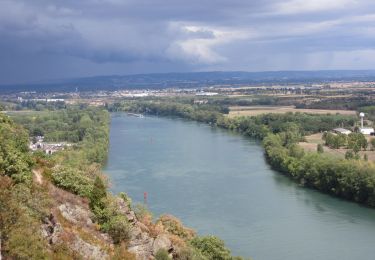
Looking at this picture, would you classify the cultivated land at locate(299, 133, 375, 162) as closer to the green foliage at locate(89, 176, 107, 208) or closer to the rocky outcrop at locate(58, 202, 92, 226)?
the green foliage at locate(89, 176, 107, 208)

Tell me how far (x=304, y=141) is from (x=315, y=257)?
25.7m

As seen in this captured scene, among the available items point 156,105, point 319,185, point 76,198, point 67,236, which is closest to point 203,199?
point 319,185

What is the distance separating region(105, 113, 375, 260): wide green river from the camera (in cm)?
1927

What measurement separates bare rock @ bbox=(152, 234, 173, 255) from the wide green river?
3.26 meters

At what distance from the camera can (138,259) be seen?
11.0 m

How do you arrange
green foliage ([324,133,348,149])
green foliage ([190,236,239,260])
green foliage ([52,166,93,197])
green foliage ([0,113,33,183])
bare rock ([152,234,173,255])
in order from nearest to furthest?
green foliage ([0,113,33,183]), bare rock ([152,234,173,255]), green foliage ([52,166,93,197]), green foliage ([190,236,239,260]), green foliage ([324,133,348,149])

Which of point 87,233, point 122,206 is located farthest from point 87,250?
point 122,206

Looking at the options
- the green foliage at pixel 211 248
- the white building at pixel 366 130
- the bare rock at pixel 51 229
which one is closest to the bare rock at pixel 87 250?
the bare rock at pixel 51 229

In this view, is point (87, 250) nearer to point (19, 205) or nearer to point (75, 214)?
point (75, 214)

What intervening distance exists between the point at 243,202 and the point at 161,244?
46.0ft

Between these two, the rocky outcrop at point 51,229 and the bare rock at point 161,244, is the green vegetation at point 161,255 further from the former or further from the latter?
the rocky outcrop at point 51,229

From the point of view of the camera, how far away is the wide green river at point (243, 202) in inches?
758

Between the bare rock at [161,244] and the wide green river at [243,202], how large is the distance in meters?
3.26

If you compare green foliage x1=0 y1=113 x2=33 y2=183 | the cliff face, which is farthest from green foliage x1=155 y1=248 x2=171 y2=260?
green foliage x1=0 y1=113 x2=33 y2=183
